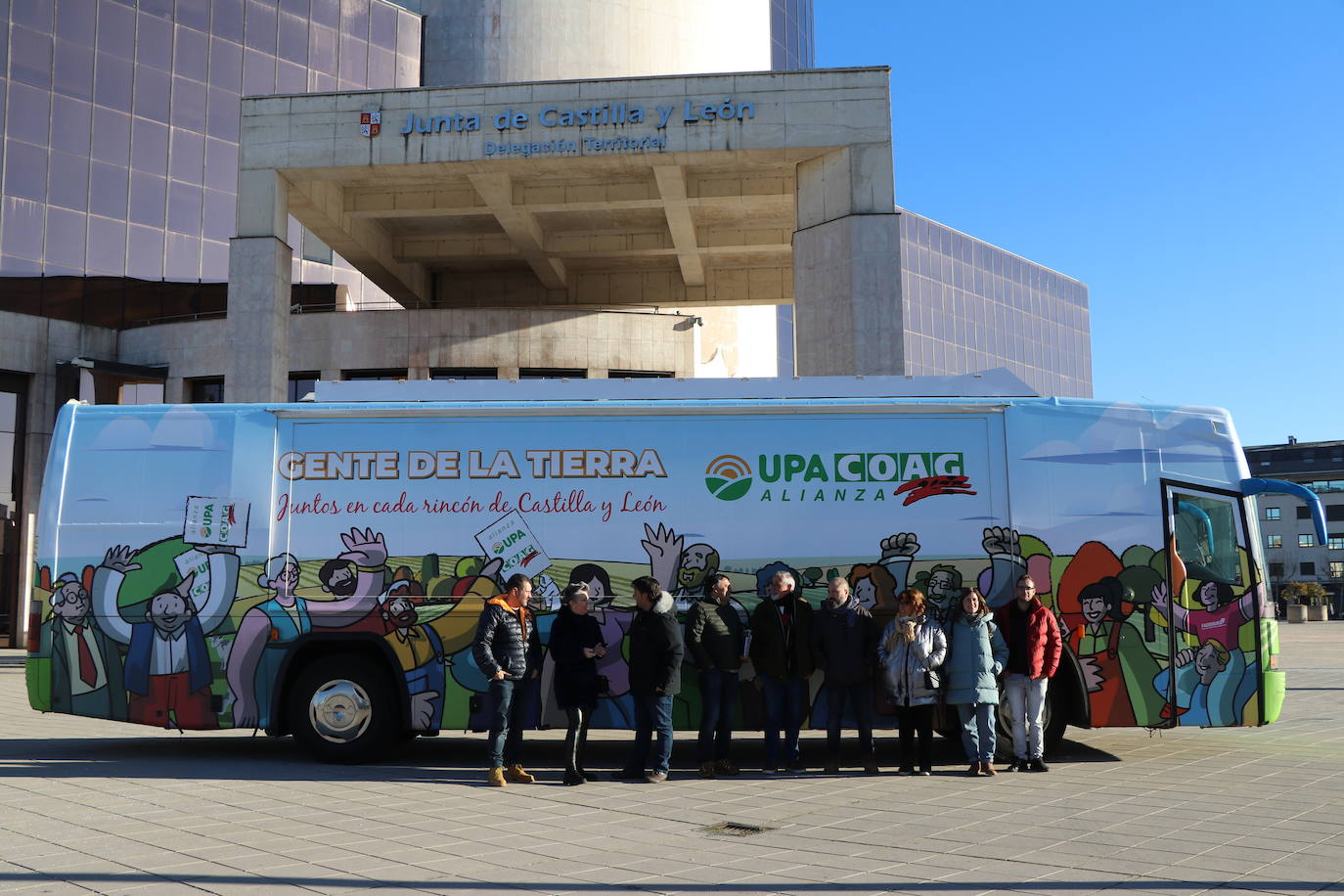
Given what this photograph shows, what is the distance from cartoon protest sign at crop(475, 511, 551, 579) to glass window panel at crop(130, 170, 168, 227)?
93.2ft

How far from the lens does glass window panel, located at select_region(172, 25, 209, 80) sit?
3453cm

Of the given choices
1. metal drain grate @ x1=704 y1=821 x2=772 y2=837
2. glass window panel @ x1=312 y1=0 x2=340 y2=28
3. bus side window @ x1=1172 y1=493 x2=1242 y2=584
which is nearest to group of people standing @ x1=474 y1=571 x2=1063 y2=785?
bus side window @ x1=1172 y1=493 x2=1242 y2=584

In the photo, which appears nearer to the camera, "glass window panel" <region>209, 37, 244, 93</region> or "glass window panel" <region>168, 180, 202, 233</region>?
"glass window panel" <region>168, 180, 202, 233</region>

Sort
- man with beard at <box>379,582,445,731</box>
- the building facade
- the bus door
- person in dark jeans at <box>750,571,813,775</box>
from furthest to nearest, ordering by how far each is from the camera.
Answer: the building facade → man with beard at <box>379,582,445,731</box> → the bus door → person in dark jeans at <box>750,571,813,775</box>

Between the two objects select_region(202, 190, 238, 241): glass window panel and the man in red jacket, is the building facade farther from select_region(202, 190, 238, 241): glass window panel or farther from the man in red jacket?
the man in red jacket

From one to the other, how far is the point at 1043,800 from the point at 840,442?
3512 mm

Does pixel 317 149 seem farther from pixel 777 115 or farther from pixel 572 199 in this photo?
pixel 777 115

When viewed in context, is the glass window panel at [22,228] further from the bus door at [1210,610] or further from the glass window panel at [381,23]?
the bus door at [1210,610]

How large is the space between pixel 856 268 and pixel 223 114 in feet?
74.7

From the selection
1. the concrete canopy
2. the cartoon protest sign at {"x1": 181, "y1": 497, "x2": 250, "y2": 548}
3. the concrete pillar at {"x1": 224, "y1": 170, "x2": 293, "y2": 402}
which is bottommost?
the cartoon protest sign at {"x1": 181, "y1": 497, "x2": 250, "y2": 548}

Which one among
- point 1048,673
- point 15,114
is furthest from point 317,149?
point 1048,673

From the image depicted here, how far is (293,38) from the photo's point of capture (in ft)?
121

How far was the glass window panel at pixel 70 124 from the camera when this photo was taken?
32.1 metres

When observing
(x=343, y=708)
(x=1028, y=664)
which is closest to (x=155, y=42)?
(x=343, y=708)
